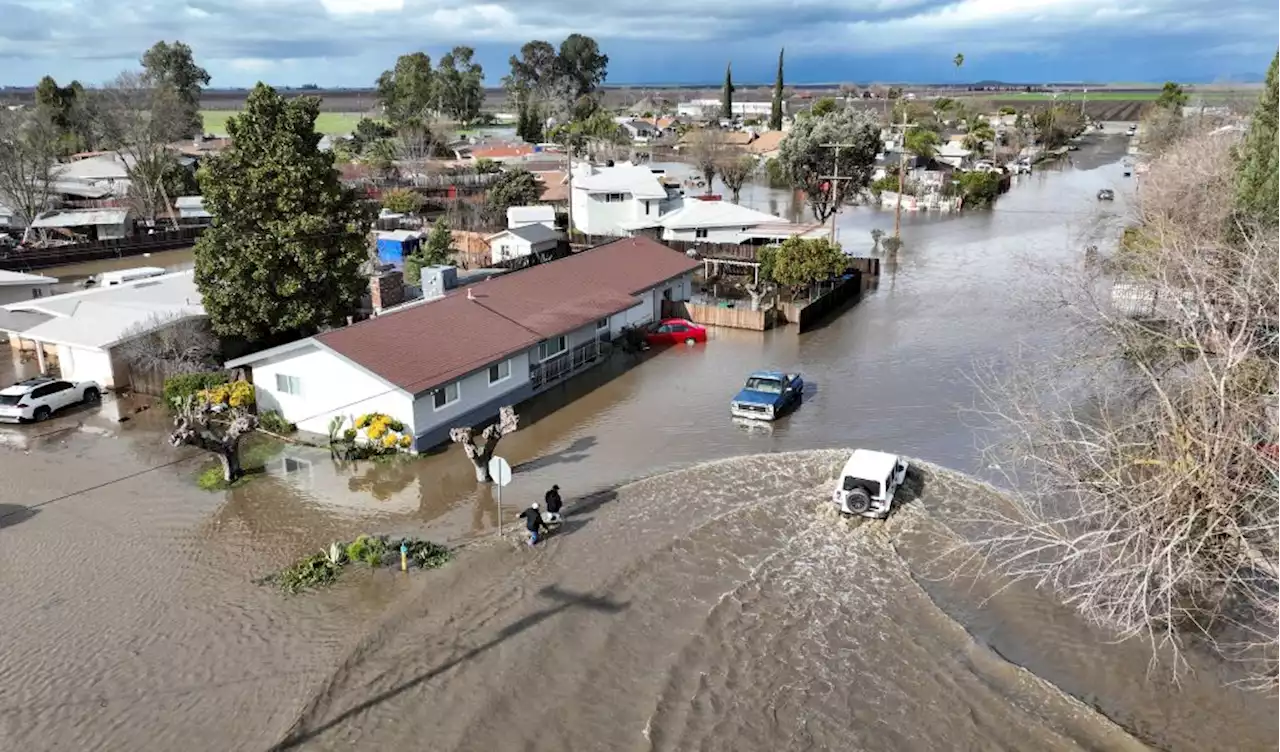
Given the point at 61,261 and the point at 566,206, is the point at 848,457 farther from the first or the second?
the point at 61,261

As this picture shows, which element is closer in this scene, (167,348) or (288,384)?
(288,384)

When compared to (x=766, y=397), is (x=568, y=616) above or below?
below

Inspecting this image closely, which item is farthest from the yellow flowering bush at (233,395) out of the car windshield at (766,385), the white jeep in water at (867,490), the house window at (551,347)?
the white jeep in water at (867,490)

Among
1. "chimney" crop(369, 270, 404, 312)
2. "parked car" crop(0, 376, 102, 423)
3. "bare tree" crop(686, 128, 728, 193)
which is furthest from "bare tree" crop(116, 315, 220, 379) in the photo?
"bare tree" crop(686, 128, 728, 193)

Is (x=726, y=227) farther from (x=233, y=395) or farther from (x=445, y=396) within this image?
(x=233, y=395)

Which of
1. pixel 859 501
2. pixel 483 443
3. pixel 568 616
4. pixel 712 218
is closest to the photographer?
pixel 568 616

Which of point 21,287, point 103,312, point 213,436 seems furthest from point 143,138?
point 213,436

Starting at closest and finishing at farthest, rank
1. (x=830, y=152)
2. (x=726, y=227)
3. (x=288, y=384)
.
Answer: (x=288, y=384), (x=726, y=227), (x=830, y=152)
